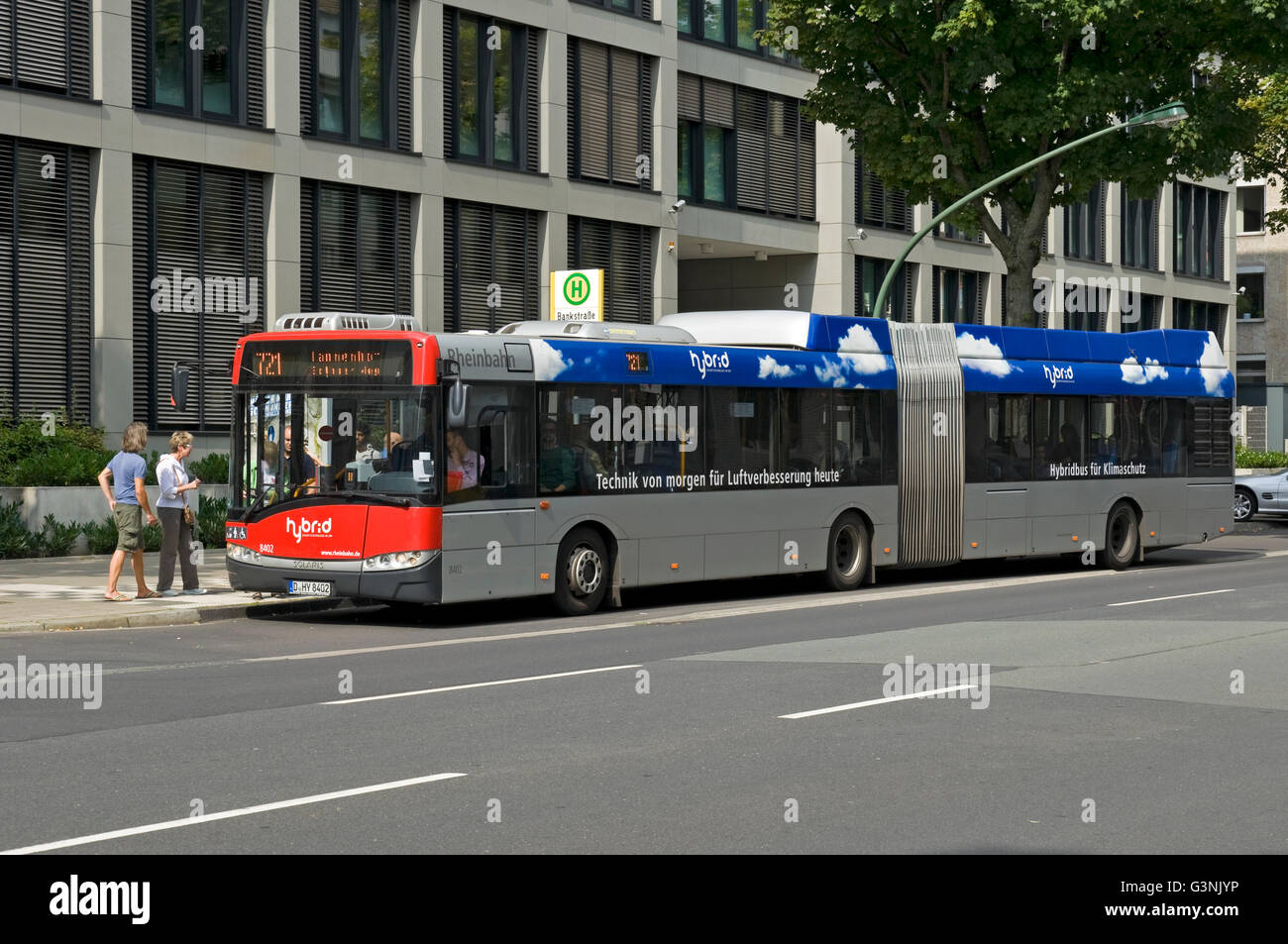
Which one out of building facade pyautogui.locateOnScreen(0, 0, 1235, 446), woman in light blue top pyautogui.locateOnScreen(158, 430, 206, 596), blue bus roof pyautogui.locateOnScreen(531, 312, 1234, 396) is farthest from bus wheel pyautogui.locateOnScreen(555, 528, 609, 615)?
building facade pyautogui.locateOnScreen(0, 0, 1235, 446)

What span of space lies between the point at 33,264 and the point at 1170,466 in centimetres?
1746

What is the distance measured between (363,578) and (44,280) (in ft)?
39.8

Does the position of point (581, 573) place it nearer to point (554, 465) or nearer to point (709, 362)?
point (554, 465)

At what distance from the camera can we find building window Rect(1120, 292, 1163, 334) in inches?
2201

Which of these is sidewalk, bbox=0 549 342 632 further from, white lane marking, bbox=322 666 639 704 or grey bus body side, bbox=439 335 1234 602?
white lane marking, bbox=322 666 639 704

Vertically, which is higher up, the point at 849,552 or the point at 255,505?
the point at 255,505

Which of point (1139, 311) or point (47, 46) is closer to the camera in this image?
point (47, 46)

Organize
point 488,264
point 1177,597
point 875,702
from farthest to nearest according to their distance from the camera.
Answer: point 488,264 → point 1177,597 → point 875,702

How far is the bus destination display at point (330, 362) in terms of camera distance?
1686 centimetres

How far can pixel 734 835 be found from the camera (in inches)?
287

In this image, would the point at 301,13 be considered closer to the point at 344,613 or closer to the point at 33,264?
the point at 33,264

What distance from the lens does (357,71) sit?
31.0 m

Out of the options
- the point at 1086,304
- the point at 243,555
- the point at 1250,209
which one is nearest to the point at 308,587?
the point at 243,555
